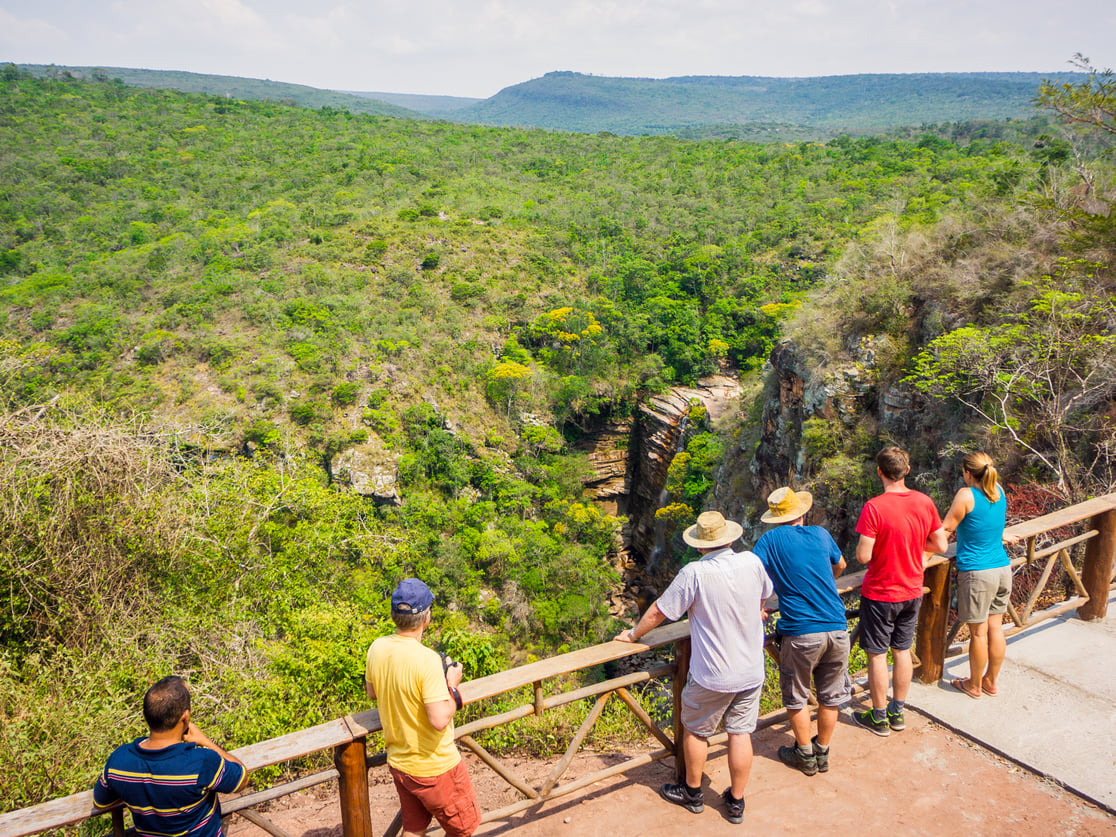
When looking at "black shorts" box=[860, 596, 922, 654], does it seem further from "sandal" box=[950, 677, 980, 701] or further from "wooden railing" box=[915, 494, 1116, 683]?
"sandal" box=[950, 677, 980, 701]

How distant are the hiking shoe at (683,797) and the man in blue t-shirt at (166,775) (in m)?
2.01

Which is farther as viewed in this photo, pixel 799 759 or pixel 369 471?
pixel 369 471

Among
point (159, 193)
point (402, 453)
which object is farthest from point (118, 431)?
point (159, 193)

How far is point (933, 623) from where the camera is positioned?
3805 mm

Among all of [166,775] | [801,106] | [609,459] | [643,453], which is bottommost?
[609,459]

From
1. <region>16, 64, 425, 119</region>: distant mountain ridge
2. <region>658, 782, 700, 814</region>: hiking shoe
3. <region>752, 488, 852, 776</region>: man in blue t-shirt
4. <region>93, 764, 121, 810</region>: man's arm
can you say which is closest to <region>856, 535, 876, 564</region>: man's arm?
<region>752, 488, 852, 776</region>: man in blue t-shirt

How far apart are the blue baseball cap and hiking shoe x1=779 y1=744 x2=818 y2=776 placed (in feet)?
7.32

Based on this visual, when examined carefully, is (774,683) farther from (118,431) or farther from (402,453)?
(402,453)

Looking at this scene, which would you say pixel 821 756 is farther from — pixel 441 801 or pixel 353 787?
pixel 353 787

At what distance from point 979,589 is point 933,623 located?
386 mm

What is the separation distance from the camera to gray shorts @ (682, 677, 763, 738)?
2.82 meters

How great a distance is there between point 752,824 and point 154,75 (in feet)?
547

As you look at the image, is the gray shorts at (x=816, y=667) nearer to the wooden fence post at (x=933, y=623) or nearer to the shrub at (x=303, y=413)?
the wooden fence post at (x=933, y=623)

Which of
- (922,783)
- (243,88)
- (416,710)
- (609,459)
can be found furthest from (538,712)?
(243,88)
